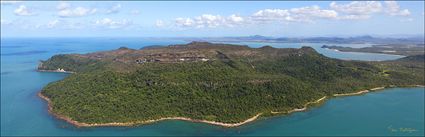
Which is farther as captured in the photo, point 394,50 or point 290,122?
point 394,50

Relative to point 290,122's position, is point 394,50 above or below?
above

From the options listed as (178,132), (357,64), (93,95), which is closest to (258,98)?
(178,132)

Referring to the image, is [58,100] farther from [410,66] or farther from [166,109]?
[410,66]

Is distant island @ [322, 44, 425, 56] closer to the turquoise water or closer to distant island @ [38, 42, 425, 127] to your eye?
distant island @ [38, 42, 425, 127]

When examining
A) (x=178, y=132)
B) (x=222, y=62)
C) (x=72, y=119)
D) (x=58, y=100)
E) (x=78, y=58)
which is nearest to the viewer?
(x=178, y=132)

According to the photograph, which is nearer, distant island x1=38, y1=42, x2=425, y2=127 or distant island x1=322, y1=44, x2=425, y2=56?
distant island x1=38, y1=42, x2=425, y2=127

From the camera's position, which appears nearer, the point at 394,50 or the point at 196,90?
the point at 196,90

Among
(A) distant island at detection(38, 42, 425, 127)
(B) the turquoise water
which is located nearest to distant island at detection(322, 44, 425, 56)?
(A) distant island at detection(38, 42, 425, 127)

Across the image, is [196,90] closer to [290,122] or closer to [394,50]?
[290,122]

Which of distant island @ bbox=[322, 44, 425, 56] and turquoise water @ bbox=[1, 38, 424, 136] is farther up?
Result: distant island @ bbox=[322, 44, 425, 56]

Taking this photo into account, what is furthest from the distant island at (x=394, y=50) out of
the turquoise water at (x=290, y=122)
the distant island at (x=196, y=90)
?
the turquoise water at (x=290, y=122)

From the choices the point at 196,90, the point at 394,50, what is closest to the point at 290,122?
the point at 196,90
